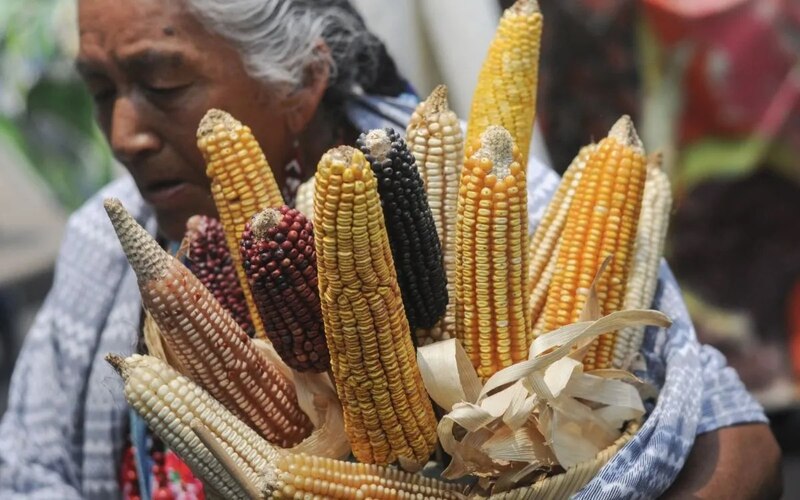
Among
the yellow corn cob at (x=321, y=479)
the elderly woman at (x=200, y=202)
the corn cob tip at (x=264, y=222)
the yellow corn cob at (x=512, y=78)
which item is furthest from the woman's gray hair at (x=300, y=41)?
the yellow corn cob at (x=321, y=479)

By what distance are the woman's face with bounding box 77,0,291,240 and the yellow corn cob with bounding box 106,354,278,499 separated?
32 cm

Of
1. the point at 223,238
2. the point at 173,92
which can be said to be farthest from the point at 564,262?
the point at 173,92

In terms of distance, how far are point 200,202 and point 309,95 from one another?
0.63ft

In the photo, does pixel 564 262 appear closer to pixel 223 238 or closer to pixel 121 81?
pixel 223 238

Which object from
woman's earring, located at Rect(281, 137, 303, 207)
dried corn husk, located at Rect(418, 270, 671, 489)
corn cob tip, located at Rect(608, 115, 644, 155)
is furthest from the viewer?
woman's earring, located at Rect(281, 137, 303, 207)

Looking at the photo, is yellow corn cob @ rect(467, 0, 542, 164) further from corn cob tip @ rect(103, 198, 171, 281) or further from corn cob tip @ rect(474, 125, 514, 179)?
corn cob tip @ rect(103, 198, 171, 281)

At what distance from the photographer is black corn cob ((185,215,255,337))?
1.08 meters

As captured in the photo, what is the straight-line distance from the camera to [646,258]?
108cm

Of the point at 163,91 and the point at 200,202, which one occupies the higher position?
the point at 163,91

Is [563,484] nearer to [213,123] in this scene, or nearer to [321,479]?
[321,479]

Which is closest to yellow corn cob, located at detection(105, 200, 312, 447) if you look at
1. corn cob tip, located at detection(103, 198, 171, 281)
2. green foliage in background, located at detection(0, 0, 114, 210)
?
corn cob tip, located at detection(103, 198, 171, 281)

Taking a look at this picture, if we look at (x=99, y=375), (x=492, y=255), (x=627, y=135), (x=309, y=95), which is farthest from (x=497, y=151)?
(x=99, y=375)

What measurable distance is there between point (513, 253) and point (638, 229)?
0.23m

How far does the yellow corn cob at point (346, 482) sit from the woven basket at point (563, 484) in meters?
0.06
